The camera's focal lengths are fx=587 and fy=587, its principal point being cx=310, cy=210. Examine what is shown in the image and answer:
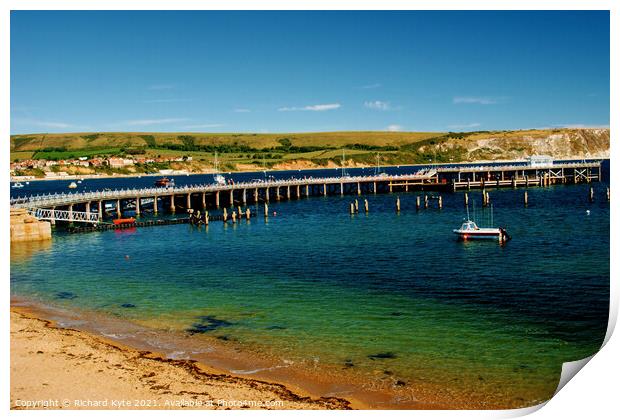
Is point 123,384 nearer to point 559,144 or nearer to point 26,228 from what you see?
point 26,228

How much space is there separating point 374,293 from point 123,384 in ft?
46.5

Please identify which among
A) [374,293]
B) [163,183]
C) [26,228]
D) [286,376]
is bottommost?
[286,376]

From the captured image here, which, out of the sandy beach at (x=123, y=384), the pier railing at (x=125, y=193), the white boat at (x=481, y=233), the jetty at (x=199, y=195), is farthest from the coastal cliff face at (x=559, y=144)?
the sandy beach at (x=123, y=384)

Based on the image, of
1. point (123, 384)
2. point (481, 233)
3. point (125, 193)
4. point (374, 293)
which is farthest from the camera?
point (125, 193)

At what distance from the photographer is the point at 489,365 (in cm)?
1911

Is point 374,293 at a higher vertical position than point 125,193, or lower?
lower

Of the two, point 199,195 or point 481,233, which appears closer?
point 481,233

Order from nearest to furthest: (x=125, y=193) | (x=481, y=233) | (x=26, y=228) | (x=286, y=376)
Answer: (x=286, y=376), (x=481, y=233), (x=26, y=228), (x=125, y=193)

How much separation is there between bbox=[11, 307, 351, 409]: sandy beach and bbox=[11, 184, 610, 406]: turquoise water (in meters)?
2.87

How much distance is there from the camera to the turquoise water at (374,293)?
19.8 m

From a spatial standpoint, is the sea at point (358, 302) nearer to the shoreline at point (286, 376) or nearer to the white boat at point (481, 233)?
the shoreline at point (286, 376)

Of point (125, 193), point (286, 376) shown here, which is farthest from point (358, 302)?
point (125, 193)

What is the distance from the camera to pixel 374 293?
28625 millimetres

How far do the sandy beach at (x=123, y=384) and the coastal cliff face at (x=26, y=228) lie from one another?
31294 mm
